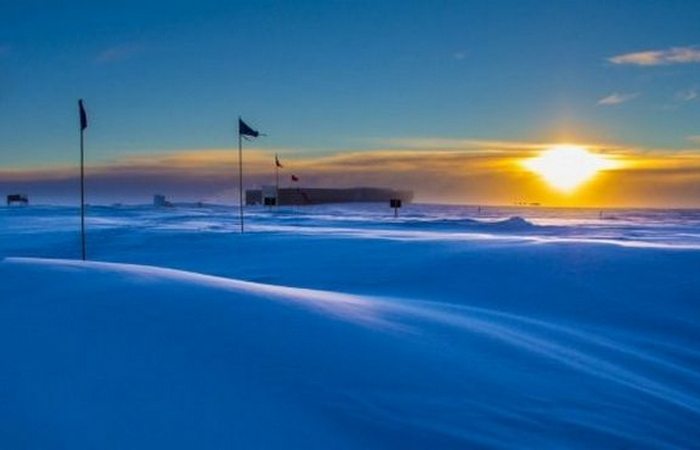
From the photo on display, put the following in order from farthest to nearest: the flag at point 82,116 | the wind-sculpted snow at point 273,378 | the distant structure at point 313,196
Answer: the distant structure at point 313,196, the flag at point 82,116, the wind-sculpted snow at point 273,378

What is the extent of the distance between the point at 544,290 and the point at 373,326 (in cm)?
540

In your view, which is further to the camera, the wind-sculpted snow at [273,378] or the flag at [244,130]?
the flag at [244,130]

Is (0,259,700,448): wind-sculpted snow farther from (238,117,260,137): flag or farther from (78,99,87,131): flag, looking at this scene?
(238,117,260,137): flag

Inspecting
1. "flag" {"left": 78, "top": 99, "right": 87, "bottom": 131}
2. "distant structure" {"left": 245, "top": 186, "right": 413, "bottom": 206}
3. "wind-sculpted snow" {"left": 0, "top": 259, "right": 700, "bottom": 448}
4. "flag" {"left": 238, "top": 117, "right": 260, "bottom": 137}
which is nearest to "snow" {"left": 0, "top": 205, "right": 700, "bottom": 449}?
"wind-sculpted snow" {"left": 0, "top": 259, "right": 700, "bottom": 448}

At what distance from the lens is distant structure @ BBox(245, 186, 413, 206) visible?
250 feet

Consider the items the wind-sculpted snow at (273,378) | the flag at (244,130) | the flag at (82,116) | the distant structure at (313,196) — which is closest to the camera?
the wind-sculpted snow at (273,378)

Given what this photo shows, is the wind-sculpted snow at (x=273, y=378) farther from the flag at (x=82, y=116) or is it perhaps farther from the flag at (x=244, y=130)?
the flag at (x=244, y=130)

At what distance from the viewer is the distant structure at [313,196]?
7619 centimetres

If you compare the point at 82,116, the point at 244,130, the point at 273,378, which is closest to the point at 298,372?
the point at 273,378

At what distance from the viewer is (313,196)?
316ft

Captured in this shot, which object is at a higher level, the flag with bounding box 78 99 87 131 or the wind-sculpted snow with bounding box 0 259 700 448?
the flag with bounding box 78 99 87 131

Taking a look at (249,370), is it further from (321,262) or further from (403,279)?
(321,262)

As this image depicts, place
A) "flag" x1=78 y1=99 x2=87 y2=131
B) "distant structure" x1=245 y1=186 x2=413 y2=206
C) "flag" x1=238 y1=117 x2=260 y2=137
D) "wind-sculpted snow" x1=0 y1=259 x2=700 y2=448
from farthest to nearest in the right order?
"distant structure" x1=245 y1=186 x2=413 y2=206 < "flag" x1=238 y1=117 x2=260 y2=137 < "flag" x1=78 y1=99 x2=87 y2=131 < "wind-sculpted snow" x1=0 y1=259 x2=700 y2=448

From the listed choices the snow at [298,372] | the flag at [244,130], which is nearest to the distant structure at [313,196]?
the flag at [244,130]
